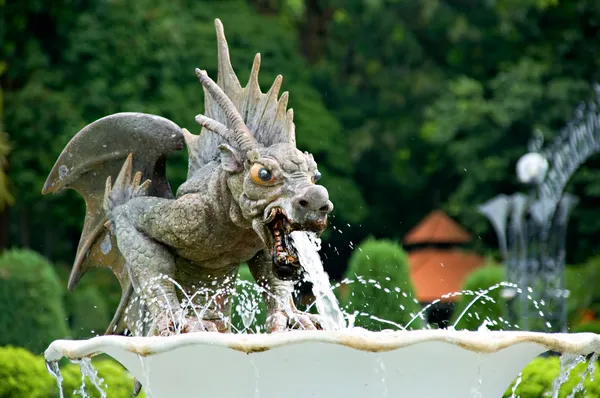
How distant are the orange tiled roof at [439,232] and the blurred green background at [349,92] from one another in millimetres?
372

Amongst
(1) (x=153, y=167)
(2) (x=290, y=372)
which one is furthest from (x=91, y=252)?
(2) (x=290, y=372)

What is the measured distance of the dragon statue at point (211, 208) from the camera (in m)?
5.32

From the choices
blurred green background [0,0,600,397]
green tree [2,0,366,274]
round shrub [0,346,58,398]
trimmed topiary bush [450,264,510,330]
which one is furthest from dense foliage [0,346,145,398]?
green tree [2,0,366,274]

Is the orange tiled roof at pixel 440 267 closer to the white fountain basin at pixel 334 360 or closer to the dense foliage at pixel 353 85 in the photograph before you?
the dense foliage at pixel 353 85

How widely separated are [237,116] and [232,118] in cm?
3

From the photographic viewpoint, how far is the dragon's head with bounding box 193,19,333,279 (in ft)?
17.0

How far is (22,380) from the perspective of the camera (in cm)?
906

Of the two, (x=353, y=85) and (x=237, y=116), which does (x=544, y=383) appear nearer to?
(x=237, y=116)

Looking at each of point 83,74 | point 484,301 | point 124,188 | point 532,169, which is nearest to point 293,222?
point 124,188

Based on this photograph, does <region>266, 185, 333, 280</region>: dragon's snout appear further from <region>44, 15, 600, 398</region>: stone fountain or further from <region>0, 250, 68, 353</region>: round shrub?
<region>0, 250, 68, 353</region>: round shrub

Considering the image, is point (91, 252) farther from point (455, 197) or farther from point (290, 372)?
point (455, 197)

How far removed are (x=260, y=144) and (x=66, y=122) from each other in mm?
15723

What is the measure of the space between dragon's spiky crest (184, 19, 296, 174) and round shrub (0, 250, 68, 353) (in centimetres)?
643

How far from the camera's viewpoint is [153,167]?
6496 mm
